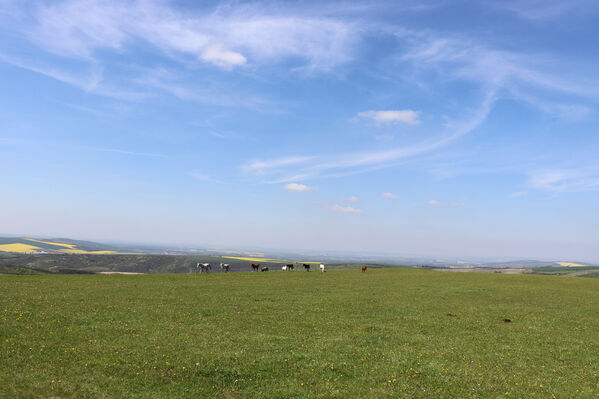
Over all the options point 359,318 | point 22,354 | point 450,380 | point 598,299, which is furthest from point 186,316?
point 598,299

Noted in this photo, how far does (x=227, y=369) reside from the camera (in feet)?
47.8

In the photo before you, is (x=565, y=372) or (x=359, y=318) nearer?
(x=565, y=372)

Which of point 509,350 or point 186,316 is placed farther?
point 186,316

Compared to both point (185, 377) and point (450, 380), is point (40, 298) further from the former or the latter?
point (450, 380)

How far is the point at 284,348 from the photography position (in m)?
17.5

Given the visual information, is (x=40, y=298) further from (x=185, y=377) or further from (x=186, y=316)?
(x=185, y=377)

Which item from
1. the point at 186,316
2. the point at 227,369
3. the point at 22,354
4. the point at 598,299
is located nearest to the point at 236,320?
Answer: the point at 186,316

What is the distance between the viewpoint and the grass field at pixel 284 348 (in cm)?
1316

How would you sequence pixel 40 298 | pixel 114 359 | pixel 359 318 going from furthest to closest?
pixel 40 298
pixel 359 318
pixel 114 359

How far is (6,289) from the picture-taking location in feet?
102

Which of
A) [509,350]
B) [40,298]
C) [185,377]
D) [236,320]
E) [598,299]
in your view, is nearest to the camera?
[185,377]

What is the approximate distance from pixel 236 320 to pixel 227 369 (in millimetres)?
8619

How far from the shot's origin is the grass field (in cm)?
1316

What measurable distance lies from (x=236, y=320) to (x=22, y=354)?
11555 millimetres
